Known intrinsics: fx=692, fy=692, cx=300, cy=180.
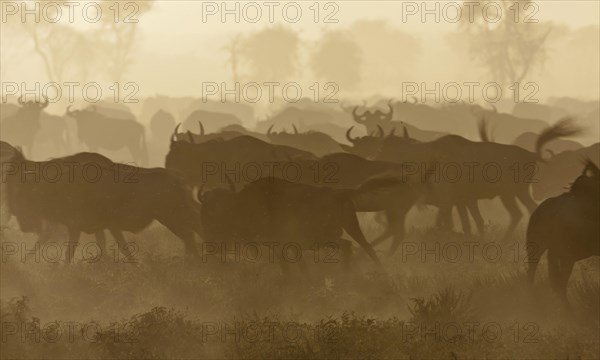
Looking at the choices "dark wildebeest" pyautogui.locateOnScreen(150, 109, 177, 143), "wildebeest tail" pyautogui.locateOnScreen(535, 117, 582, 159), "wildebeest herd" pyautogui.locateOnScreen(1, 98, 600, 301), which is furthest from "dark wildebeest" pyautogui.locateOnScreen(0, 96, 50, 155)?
"wildebeest tail" pyautogui.locateOnScreen(535, 117, 582, 159)

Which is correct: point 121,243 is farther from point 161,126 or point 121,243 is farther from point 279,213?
point 161,126

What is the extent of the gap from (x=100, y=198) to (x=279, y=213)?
3185 millimetres

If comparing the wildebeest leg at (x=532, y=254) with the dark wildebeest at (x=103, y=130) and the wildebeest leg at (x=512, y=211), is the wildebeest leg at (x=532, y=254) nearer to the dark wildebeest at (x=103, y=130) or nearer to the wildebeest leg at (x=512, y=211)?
the wildebeest leg at (x=512, y=211)

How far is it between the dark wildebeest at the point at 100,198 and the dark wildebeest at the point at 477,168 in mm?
4536

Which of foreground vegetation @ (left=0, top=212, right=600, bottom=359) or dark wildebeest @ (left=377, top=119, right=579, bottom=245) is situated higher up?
dark wildebeest @ (left=377, top=119, right=579, bottom=245)

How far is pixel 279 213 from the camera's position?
1004 centimetres

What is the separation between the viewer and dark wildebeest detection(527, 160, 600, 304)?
27.8 ft

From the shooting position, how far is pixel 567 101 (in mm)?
49219

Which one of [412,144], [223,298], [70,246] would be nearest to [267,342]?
[223,298]

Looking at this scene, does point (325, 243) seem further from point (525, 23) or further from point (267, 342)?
point (525, 23)

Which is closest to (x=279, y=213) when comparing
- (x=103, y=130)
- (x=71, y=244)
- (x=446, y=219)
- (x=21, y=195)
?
(x=71, y=244)

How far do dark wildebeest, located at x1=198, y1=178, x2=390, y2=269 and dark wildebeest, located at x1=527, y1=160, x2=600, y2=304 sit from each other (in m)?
2.71

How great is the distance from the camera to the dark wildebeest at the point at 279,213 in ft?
32.8

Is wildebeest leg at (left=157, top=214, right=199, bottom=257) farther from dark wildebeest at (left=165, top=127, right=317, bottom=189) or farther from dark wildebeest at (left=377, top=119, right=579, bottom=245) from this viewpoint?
dark wildebeest at (left=377, top=119, right=579, bottom=245)
